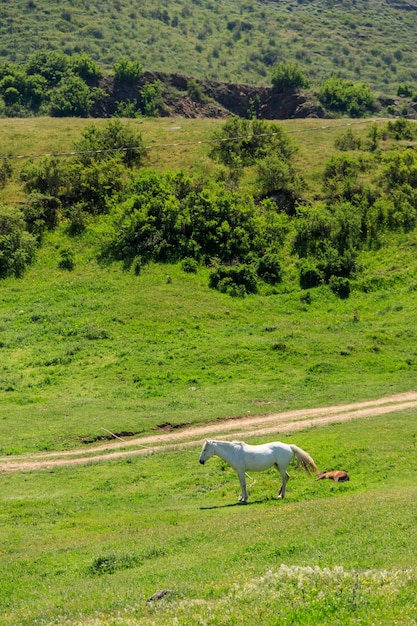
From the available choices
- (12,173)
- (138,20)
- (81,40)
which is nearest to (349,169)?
(12,173)

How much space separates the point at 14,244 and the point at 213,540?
4051 cm

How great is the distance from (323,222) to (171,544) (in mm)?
40607

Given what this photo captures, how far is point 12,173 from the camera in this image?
64.2m

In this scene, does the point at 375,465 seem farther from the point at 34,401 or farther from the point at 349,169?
the point at 349,169

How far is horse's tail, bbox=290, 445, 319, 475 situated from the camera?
22703 mm

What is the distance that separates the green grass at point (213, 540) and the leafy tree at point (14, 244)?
91.8ft

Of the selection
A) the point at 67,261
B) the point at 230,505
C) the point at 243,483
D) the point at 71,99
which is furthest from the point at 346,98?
the point at 230,505

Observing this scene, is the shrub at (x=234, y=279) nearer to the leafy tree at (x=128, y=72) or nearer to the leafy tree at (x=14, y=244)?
the leafy tree at (x=14, y=244)

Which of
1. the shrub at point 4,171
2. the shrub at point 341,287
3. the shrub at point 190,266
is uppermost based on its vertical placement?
the shrub at point 4,171

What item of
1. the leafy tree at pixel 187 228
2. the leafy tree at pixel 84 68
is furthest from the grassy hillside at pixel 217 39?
the leafy tree at pixel 187 228

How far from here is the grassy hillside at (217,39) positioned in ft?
509

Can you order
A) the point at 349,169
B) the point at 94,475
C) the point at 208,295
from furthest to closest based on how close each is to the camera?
1. the point at 349,169
2. the point at 208,295
3. the point at 94,475

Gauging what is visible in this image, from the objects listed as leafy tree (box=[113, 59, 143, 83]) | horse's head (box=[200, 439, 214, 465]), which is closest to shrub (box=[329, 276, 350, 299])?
horse's head (box=[200, 439, 214, 465])

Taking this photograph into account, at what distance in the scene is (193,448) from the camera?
2955cm
